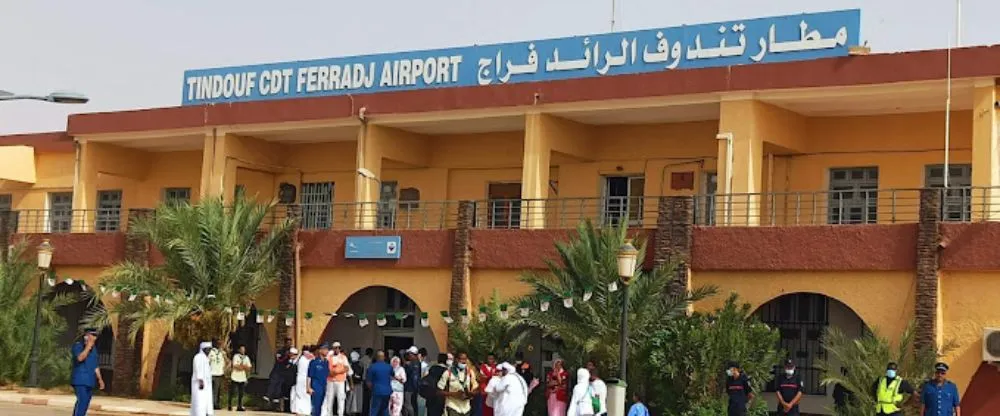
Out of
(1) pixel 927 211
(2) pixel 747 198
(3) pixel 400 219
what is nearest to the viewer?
(1) pixel 927 211

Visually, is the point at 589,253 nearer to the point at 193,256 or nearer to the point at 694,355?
the point at 694,355

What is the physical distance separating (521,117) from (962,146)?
26.6 ft

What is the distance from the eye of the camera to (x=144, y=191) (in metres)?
37.2

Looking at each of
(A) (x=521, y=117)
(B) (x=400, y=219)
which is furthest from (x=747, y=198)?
(B) (x=400, y=219)

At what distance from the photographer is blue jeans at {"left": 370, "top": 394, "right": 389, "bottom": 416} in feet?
82.5

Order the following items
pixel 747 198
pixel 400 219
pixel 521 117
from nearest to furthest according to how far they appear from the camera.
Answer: pixel 747 198, pixel 521 117, pixel 400 219

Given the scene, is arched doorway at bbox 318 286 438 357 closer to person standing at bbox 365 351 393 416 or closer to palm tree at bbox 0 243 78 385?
person standing at bbox 365 351 393 416

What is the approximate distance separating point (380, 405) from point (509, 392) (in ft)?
11.0

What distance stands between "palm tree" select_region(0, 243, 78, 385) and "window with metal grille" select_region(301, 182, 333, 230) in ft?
19.3

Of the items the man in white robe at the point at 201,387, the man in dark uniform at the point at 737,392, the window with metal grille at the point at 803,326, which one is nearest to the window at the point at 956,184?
the window with metal grille at the point at 803,326

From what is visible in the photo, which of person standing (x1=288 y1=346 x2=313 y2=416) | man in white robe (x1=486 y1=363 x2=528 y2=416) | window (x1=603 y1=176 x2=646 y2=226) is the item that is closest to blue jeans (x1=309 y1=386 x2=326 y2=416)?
person standing (x1=288 y1=346 x2=313 y2=416)

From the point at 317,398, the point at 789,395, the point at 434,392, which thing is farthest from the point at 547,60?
the point at 789,395

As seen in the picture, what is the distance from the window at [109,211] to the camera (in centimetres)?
3711

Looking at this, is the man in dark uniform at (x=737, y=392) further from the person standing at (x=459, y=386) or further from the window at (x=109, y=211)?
the window at (x=109, y=211)
